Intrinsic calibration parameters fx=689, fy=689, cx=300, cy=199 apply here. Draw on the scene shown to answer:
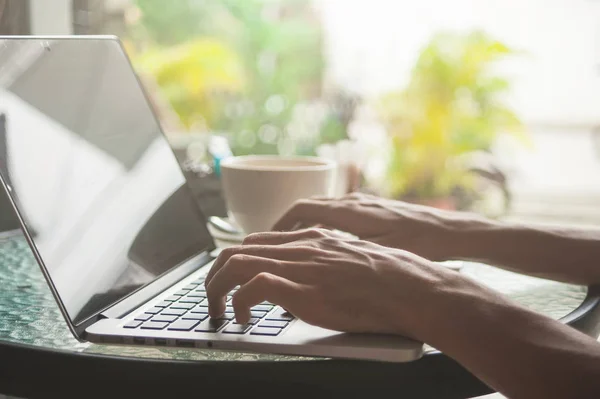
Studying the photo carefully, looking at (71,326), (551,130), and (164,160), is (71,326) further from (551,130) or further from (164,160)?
(551,130)

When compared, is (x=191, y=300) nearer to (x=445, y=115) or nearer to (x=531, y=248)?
(x=531, y=248)

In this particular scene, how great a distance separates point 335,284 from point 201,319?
0.10 meters

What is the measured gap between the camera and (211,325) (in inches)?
19.6

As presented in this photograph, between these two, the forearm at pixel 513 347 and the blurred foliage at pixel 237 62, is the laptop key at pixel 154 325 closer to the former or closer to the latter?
the forearm at pixel 513 347

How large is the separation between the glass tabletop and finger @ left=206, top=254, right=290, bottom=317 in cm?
4

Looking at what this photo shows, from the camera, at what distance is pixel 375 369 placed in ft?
1.46

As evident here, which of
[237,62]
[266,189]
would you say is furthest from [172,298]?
[237,62]

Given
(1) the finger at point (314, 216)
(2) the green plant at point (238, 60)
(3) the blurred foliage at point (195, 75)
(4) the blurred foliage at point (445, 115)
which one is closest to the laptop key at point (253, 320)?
(1) the finger at point (314, 216)

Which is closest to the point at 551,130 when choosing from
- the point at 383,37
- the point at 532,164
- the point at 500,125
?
the point at 532,164

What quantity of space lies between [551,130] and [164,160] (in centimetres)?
274

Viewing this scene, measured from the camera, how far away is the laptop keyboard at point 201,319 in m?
0.49

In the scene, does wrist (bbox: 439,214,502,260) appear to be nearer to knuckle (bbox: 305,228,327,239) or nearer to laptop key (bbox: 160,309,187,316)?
knuckle (bbox: 305,228,327,239)

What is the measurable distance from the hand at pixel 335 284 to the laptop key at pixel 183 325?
0.05 feet

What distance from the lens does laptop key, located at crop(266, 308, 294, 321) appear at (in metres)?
0.52
